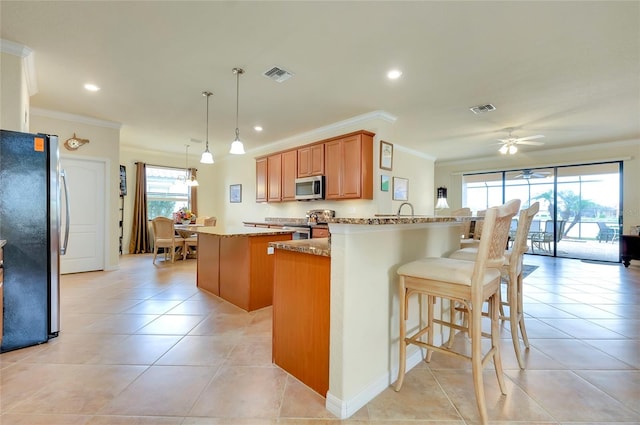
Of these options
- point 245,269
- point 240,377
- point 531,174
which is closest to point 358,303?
point 240,377

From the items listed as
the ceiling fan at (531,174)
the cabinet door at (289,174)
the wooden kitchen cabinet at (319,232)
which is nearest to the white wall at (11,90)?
the wooden kitchen cabinet at (319,232)

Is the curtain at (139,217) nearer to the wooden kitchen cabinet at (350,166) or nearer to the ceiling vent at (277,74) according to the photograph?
the wooden kitchen cabinet at (350,166)

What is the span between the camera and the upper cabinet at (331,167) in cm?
435

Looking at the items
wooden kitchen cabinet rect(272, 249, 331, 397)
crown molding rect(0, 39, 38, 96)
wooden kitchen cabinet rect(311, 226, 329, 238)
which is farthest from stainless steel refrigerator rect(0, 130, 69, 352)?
wooden kitchen cabinet rect(311, 226, 329, 238)

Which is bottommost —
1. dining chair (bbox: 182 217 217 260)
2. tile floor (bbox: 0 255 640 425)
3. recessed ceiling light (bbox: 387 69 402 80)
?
tile floor (bbox: 0 255 640 425)

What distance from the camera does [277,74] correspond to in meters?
3.05

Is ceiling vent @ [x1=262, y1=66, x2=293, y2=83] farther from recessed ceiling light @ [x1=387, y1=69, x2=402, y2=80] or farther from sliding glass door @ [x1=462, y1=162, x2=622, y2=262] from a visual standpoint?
sliding glass door @ [x1=462, y1=162, x2=622, y2=262]

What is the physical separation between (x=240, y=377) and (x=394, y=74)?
10.2 ft

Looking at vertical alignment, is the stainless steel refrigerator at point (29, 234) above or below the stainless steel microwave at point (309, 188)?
below

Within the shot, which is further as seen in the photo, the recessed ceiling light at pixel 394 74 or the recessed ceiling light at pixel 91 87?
the recessed ceiling light at pixel 91 87

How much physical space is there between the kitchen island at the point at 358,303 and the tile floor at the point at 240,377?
0.11 meters

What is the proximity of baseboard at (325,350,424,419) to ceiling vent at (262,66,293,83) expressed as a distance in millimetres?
2888

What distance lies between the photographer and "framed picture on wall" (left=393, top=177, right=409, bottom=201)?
5959 millimetres

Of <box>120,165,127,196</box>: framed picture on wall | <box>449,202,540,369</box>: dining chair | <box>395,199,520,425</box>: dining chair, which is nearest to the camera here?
<box>395,199,520,425</box>: dining chair
